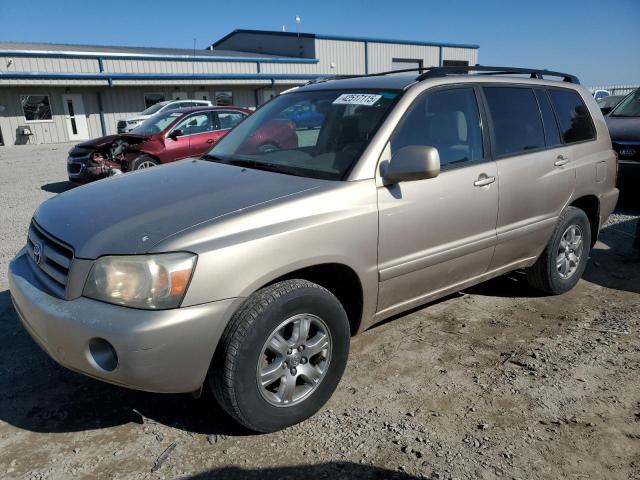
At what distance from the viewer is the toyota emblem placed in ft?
9.02

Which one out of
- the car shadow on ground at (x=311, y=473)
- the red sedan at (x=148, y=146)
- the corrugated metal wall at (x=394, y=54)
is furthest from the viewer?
the corrugated metal wall at (x=394, y=54)

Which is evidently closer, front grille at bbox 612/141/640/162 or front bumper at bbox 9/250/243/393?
front bumper at bbox 9/250/243/393

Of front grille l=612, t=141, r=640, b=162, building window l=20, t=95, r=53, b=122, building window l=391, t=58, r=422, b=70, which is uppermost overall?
building window l=391, t=58, r=422, b=70

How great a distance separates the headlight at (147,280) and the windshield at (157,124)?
29.1ft

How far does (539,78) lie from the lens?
4324mm

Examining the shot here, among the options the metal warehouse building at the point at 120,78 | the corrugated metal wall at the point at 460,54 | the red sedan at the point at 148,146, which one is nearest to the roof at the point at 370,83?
the red sedan at the point at 148,146

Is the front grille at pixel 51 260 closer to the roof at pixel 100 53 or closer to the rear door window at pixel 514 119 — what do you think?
the rear door window at pixel 514 119

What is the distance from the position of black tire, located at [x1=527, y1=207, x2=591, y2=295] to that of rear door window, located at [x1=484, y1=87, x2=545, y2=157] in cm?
71

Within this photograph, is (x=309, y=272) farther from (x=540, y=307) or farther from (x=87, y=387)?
(x=540, y=307)

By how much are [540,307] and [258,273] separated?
2878 millimetres

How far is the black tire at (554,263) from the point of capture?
424 centimetres

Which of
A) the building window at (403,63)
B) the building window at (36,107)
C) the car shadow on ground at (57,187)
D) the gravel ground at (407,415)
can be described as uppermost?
the building window at (403,63)

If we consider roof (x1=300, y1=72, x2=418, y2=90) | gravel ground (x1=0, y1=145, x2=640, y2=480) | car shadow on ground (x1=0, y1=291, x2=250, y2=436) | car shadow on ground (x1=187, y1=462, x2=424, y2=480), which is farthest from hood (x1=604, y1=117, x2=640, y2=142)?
car shadow on ground (x1=0, y1=291, x2=250, y2=436)

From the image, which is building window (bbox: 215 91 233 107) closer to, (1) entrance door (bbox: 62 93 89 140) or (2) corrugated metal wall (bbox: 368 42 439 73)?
(1) entrance door (bbox: 62 93 89 140)
